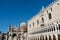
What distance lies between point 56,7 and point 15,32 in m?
30.1

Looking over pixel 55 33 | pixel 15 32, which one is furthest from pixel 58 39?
pixel 15 32

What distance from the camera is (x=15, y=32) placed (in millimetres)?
51031

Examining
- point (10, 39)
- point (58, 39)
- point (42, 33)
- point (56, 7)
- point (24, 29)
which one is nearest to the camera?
point (58, 39)

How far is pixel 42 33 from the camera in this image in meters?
29.2

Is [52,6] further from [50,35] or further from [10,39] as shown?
[10,39]

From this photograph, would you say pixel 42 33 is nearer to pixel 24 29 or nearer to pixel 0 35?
pixel 24 29

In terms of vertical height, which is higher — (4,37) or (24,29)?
(24,29)

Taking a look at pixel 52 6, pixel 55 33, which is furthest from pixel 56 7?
pixel 55 33

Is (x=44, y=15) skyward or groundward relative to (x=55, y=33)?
skyward

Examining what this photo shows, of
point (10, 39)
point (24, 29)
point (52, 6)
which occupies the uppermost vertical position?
point (52, 6)

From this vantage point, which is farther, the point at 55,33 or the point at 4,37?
the point at 4,37

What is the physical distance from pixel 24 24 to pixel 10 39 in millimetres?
9766

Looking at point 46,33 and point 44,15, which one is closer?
point 46,33

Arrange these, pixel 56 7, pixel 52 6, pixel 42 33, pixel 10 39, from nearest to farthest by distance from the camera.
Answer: pixel 56 7
pixel 52 6
pixel 42 33
pixel 10 39
